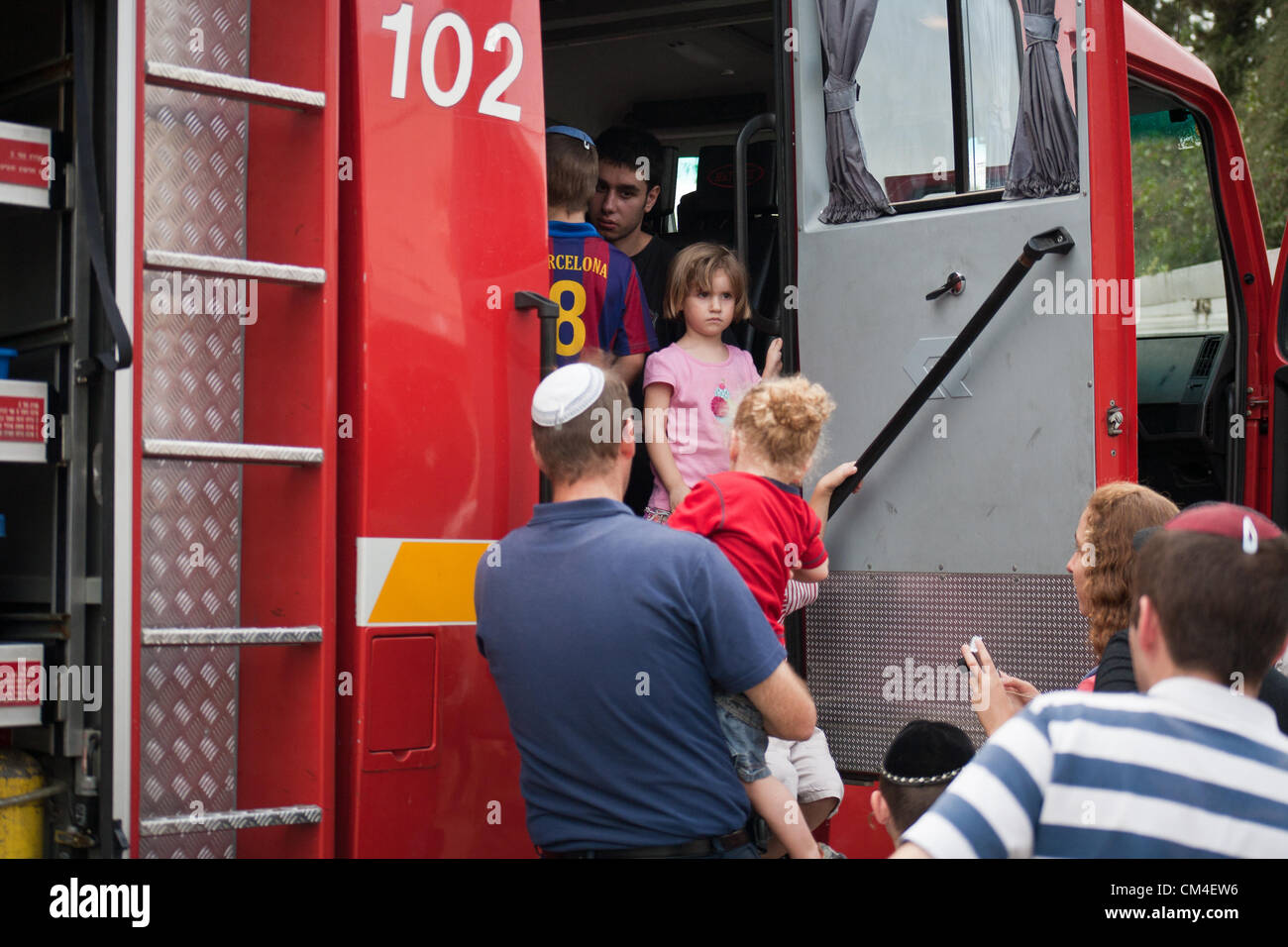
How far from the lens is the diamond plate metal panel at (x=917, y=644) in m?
3.79

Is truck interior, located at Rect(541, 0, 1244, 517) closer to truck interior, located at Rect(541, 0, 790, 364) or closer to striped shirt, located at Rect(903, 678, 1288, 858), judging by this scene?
truck interior, located at Rect(541, 0, 790, 364)

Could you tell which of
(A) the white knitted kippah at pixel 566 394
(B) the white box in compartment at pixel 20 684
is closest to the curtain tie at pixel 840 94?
(A) the white knitted kippah at pixel 566 394

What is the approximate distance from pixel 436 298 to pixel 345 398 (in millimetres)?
327

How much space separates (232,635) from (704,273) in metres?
2.21

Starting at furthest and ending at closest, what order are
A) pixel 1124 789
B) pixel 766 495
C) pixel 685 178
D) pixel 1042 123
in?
pixel 685 178, pixel 1042 123, pixel 766 495, pixel 1124 789

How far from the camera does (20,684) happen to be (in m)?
2.63

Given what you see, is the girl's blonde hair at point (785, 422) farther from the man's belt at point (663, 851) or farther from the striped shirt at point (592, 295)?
the man's belt at point (663, 851)

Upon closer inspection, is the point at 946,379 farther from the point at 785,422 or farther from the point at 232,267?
the point at 232,267

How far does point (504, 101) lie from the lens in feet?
10.8

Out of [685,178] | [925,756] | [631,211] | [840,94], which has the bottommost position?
[925,756]

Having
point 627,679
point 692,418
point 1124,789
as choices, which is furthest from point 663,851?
point 692,418

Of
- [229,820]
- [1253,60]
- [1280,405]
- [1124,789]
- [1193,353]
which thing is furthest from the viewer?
[1253,60]
